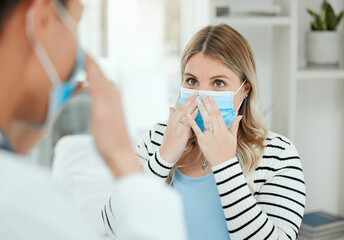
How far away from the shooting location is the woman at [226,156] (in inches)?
48.8

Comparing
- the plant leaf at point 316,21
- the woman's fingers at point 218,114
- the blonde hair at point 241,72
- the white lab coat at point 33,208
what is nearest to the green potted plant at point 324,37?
the plant leaf at point 316,21

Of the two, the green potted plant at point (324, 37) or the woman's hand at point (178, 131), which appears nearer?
the woman's hand at point (178, 131)

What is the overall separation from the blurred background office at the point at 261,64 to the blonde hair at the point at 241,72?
669 mm

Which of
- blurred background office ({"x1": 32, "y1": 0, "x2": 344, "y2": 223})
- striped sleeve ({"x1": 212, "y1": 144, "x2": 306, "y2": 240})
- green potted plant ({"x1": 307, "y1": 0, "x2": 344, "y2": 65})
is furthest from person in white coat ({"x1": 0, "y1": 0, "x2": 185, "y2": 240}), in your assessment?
green potted plant ({"x1": 307, "y1": 0, "x2": 344, "y2": 65})

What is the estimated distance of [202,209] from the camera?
→ 1.37 m

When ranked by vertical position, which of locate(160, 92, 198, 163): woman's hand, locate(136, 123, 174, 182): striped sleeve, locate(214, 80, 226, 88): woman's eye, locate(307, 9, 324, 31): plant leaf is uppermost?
locate(307, 9, 324, 31): plant leaf

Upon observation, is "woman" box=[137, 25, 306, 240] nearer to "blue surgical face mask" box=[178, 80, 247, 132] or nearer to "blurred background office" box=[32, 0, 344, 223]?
"blue surgical face mask" box=[178, 80, 247, 132]

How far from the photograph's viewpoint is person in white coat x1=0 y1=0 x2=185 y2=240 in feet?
1.54

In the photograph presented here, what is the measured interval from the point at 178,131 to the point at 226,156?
0.18 meters

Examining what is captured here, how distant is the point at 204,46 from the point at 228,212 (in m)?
0.53

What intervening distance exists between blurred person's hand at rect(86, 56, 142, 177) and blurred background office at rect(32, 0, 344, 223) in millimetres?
1464

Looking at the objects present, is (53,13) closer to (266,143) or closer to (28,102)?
(28,102)

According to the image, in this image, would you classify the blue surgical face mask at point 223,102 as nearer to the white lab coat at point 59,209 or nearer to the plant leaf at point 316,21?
the white lab coat at point 59,209

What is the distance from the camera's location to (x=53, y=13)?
20.8 inches
